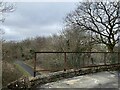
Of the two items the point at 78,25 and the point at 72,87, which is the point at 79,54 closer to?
the point at 72,87

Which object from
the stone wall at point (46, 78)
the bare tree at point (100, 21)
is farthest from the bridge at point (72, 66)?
the bare tree at point (100, 21)

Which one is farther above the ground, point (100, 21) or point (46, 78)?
point (100, 21)

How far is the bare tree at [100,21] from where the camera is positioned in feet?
67.2

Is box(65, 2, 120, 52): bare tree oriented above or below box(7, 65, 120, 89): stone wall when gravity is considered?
above

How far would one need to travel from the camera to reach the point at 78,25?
71.7ft

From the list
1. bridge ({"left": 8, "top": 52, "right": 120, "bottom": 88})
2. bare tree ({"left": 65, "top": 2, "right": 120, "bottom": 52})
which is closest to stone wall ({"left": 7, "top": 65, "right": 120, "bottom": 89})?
bridge ({"left": 8, "top": 52, "right": 120, "bottom": 88})

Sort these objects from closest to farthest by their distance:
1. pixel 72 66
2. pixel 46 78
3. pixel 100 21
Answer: pixel 46 78
pixel 72 66
pixel 100 21

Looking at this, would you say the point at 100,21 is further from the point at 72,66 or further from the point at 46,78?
the point at 46,78

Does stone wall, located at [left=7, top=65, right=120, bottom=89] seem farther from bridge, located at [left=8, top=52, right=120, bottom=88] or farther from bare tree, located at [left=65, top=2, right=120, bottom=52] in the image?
bare tree, located at [left=65, top=2, right=120, bottom=52]

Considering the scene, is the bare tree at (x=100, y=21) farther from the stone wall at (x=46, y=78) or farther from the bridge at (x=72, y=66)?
the stone wall at (x=46, y=78)

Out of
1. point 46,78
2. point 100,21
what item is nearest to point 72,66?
point 46,78

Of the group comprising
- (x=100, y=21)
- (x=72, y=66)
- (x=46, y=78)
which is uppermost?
(x=100, y=21)

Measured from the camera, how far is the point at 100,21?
2136 cm

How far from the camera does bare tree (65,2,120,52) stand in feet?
67.2
